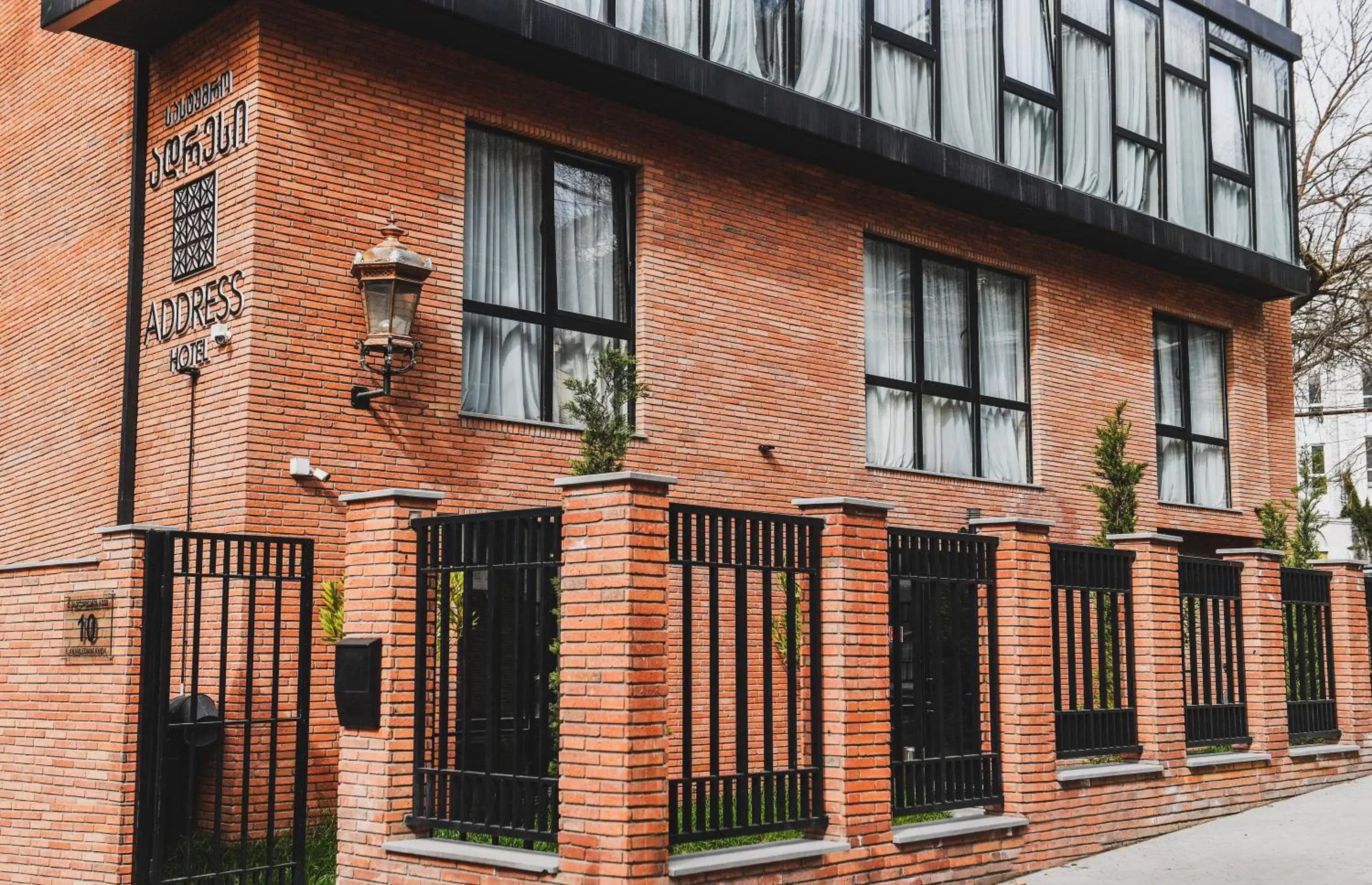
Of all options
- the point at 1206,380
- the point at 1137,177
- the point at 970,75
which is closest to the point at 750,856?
the point at 970,75

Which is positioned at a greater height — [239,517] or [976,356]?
[976,356]

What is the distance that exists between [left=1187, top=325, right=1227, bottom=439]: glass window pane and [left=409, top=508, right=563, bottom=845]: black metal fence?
45.5ft

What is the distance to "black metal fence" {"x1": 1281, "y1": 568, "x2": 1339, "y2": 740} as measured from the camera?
13.9 m

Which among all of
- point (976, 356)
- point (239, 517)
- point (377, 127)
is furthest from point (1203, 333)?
point (239, 517)

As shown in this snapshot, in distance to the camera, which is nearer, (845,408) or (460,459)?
(460,459)

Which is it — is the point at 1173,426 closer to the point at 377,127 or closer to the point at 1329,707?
the point at 1329,707

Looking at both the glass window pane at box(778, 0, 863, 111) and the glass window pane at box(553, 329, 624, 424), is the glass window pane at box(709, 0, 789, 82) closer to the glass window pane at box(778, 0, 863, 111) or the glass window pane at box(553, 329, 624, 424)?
the glass window pane at box(778, 0, 863, 111)

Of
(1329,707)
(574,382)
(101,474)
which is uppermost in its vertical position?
(574,382)

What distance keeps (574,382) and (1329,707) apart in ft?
27.5

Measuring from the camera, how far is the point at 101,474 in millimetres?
12203

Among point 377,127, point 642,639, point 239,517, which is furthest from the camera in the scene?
Result: point 377,127

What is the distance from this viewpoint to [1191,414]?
20.0 meters

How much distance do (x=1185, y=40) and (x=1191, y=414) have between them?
202 inches

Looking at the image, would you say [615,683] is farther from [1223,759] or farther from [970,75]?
[970,75]
